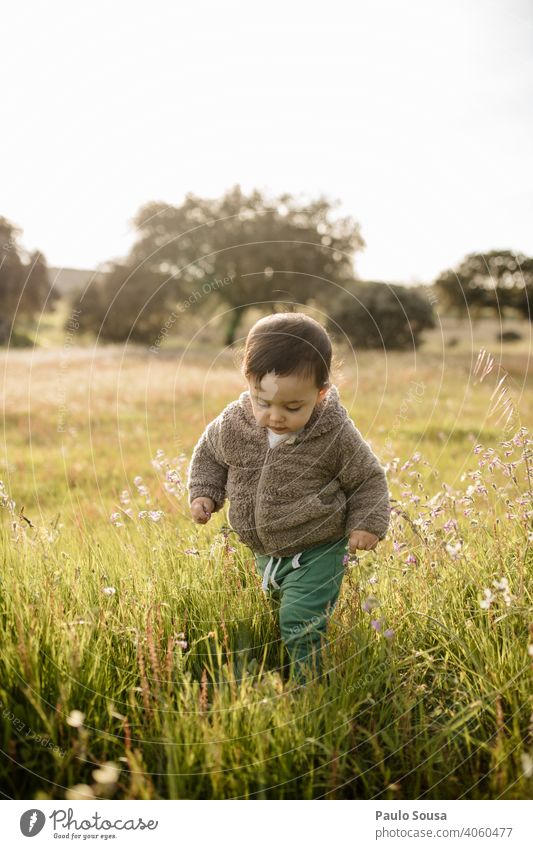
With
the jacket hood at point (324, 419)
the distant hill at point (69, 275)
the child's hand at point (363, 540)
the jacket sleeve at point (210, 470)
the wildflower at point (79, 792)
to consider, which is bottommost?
the wildflower at point (79, 792)

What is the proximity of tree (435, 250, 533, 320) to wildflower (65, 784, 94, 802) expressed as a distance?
8.16 feet

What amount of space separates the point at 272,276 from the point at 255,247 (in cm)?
37

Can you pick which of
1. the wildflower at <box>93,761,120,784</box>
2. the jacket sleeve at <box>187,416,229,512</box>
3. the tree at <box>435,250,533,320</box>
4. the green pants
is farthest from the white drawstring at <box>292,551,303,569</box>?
the tree at <box>435,250,533,320</box>

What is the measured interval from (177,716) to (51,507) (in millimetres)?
2807

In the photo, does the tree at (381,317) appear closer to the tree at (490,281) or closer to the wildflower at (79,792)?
the tree at (490,281)

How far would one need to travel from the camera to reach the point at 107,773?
1898 mm

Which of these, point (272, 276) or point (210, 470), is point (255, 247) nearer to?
point (272, 276)

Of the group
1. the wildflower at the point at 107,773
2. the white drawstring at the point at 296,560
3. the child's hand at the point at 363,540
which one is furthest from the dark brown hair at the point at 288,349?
the wildflower at the point at 107,773

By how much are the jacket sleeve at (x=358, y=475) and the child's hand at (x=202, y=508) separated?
0.54 meters

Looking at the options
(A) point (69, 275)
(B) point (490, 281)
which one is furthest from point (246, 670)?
(A) point (69, 275)

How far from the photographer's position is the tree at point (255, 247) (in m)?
3.45

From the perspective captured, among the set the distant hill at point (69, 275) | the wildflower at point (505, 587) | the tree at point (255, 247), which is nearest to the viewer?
the wildflower at point (505, 587)
